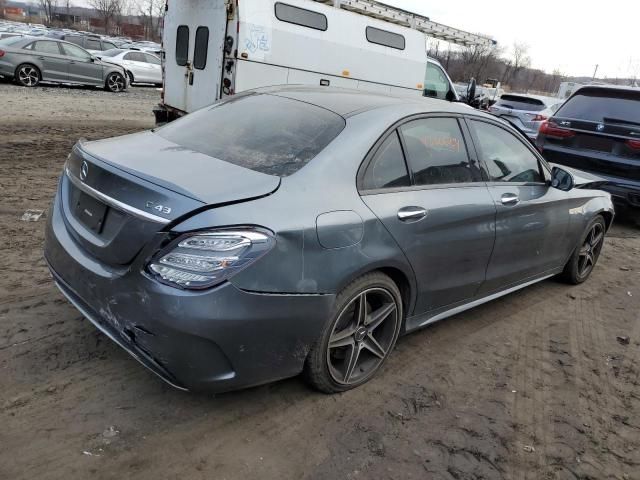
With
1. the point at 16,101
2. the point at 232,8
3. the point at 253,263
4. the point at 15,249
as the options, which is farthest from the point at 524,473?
the point at 16,101

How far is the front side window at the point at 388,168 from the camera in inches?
115

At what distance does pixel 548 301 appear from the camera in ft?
15.5

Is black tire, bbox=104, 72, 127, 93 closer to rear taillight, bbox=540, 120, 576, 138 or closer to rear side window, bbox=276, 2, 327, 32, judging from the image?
rear side window, bbox=276, 2, 327, 32

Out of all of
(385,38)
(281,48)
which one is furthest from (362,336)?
(385,38)

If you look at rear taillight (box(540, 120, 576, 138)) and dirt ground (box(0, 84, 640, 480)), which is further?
rear taillight (box(540, 120, 576, 138))

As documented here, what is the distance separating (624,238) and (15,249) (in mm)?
6848

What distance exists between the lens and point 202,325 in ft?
7.55

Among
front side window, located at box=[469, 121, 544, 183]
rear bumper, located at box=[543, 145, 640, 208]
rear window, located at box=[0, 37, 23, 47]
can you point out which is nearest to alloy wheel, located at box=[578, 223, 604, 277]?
front side window, located at box=[469, 121, 544, 183]

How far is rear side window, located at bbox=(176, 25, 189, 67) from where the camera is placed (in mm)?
9422

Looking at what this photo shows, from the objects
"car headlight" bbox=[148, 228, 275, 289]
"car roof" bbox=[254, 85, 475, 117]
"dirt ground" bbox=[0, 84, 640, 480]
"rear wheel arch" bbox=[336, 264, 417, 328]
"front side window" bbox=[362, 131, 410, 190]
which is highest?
"car roof" bbox=[254, 85, 475, 117]

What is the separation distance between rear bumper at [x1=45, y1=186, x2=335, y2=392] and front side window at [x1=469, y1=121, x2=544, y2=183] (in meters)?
1.79

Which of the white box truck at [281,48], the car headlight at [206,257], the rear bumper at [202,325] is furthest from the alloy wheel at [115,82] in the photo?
the car headlight at [206,257]

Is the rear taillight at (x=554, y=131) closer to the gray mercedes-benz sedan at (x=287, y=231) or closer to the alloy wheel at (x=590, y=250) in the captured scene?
the alloy wheel at (x=590, y=250)

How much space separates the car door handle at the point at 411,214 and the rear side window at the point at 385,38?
8185 millimetres
